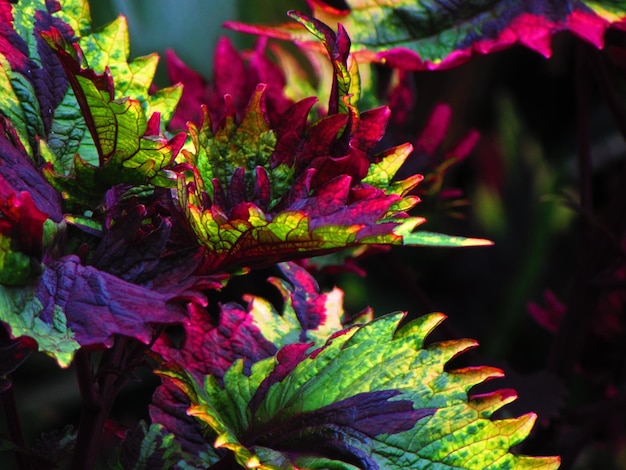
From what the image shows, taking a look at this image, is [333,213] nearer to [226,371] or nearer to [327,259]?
[226,371]

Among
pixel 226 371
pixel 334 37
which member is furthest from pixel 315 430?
pixel 334 37

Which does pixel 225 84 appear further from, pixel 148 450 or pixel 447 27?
pixel 148 450

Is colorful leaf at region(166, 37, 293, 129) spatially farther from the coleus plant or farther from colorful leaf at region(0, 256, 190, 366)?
colorful leaf at region(0, 256, 190, 366)

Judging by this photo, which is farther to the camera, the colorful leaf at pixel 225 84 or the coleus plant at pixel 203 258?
the colorful leaf at pixel 225 84

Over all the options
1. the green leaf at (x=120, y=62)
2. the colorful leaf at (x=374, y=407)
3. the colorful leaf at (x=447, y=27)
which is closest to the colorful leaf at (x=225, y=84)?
the colorful leaf at (x=447, y=27)

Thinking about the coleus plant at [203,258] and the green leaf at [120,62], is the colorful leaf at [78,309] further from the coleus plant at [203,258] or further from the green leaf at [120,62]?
the green leaf at [120,62]

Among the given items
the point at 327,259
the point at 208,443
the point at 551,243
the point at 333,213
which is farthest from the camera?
the point at 551,243

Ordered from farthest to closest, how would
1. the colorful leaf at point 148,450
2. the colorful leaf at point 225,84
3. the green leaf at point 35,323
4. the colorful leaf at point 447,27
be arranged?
the colorful leaf at point 225,84, the colorful leaf at point 447,27, the colorful leaf at point 148,450, the green leaf at point 35,323
